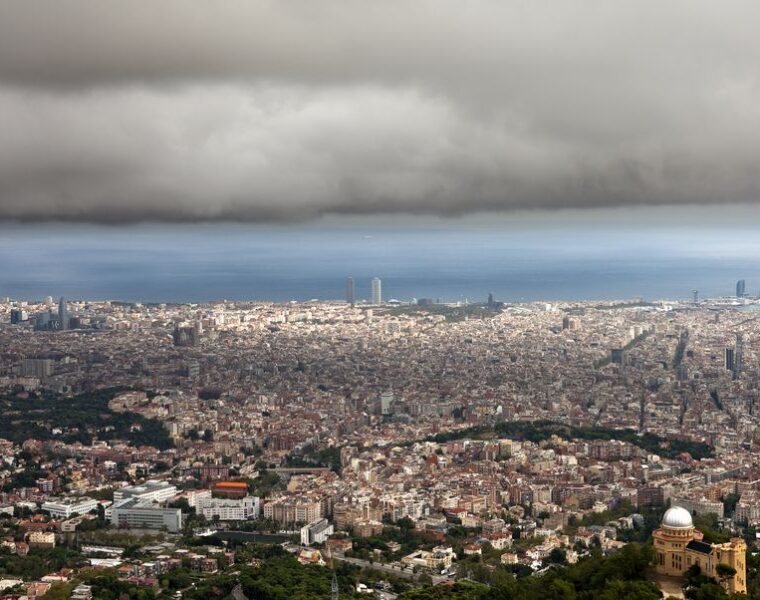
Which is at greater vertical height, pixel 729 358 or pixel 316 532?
pixel 729 358

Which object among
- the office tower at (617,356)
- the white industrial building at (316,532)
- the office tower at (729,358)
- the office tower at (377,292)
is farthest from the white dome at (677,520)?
the office tower at (377,292)

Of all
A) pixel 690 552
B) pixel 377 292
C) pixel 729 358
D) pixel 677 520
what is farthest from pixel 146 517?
pixel 377 292

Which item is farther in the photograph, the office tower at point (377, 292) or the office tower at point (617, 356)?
the office tower at point (377, 292)

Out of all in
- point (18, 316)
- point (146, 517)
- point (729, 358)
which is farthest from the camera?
point (18, 316)

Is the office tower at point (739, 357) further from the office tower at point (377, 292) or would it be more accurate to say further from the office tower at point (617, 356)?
the office tower at point (377, 292)

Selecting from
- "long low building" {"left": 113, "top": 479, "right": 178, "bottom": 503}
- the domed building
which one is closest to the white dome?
the domed building

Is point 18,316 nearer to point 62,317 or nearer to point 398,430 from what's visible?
point 62,317
